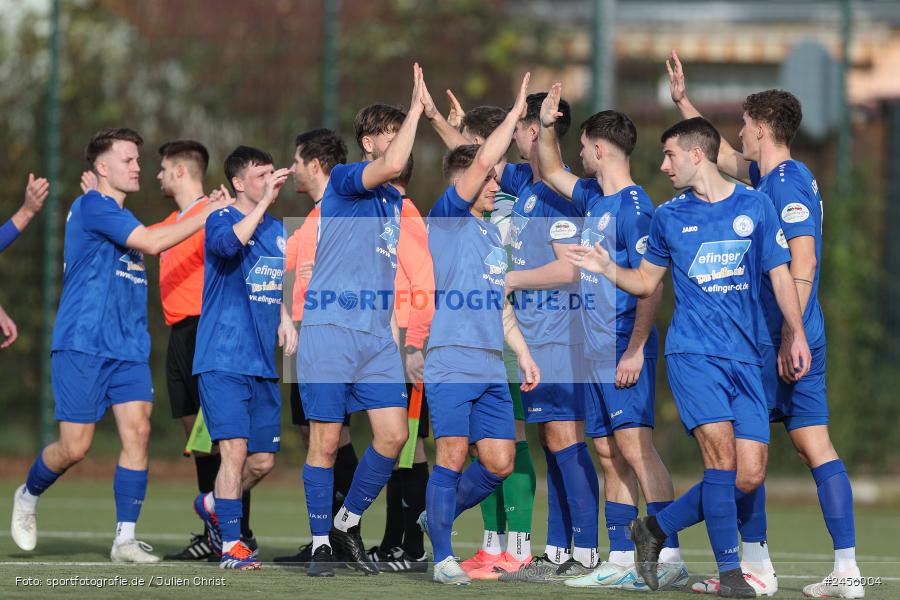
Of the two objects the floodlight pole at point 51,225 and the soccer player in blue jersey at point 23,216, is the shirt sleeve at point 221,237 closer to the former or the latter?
the soccer player in blue jersey at point 23,216

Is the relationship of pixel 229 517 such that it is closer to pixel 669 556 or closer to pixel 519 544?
pixel 519 544

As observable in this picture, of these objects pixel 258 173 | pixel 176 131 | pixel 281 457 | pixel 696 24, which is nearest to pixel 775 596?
pixel 258 173

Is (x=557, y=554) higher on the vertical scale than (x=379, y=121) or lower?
lower

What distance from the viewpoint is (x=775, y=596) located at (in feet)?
20.8

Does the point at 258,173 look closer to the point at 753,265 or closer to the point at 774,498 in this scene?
the point at 753,265

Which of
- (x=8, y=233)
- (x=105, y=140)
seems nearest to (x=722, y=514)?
(x=105, y=140)

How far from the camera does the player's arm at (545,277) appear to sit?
7117 millimetres

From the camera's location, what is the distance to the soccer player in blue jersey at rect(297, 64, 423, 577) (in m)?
6.91

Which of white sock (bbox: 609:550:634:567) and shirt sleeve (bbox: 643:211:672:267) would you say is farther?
white sock (bbox: 609:550:634:567)

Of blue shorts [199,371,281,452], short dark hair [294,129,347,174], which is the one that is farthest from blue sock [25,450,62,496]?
short dark hair [294,129,347,174]

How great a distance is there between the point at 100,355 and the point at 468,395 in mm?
2432

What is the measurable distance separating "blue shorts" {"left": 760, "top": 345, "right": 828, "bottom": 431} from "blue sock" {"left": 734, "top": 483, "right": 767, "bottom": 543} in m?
0.42

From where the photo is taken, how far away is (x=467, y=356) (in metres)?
6.72

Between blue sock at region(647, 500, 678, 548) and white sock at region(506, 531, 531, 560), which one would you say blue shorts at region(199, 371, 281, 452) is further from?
blue sock at region(647, 500, 678, 548)
